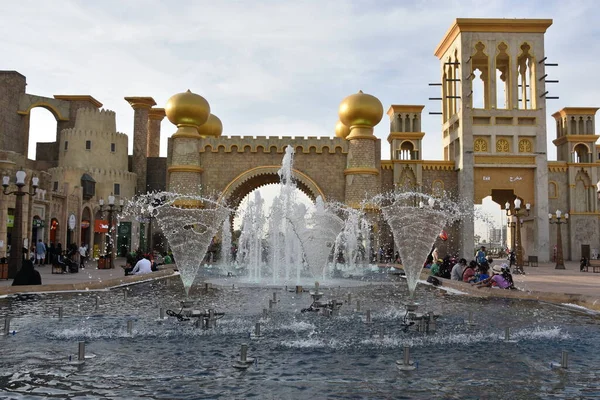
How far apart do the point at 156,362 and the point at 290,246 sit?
1198 centimetres

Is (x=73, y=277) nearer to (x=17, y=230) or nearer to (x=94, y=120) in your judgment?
(x=17, y=230)

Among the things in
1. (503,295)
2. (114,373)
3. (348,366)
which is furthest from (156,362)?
(503,295)

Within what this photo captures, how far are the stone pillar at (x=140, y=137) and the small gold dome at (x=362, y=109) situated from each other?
12.0m

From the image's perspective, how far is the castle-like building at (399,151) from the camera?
27281 mm

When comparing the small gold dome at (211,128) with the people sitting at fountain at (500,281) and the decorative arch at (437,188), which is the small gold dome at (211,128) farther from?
the people sitting at fountain at (500,281)

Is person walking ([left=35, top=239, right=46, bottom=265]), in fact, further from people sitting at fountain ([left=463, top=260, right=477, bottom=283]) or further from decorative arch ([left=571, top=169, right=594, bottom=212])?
decorative arch ([left=571, top=169, right=594, bottom=212])

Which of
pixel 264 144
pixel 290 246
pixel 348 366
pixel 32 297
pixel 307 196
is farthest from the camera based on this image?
pixel 307 196

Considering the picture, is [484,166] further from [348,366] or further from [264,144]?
[348,366]

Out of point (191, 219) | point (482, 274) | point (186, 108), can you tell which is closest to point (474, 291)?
A: point (482, 274)

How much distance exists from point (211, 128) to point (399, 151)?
10.6 meters

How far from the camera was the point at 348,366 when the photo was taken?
506 centimetres

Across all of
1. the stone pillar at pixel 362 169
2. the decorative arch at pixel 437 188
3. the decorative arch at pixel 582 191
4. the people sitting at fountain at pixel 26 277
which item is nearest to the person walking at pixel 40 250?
the people sitting at fountain at pixel 26 277

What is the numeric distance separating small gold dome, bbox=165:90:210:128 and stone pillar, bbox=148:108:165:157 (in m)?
8.48

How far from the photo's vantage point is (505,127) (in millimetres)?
29094
